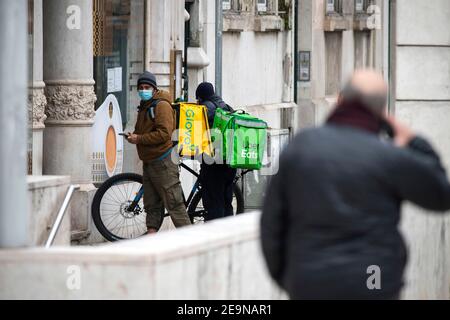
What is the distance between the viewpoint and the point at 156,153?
1526 centimetres

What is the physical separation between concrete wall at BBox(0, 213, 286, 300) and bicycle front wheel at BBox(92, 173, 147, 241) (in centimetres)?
729

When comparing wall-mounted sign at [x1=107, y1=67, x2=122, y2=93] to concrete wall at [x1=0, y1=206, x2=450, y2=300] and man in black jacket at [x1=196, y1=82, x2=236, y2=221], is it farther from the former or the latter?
concrete wall at [x1=0, y1=206, x2=450, y2=300]

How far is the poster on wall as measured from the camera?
1684 cm

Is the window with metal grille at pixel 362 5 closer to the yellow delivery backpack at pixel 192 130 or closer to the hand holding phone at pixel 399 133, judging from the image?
the yellow delivery backpack at pixel 192 130

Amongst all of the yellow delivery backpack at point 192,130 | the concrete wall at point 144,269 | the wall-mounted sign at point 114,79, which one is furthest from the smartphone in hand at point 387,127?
the wall-mounted sign at point 114,79

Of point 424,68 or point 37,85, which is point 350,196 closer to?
point 424,68

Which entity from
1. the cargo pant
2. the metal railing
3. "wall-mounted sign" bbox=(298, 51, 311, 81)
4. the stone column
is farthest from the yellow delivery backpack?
"wall-mounted sign" bbox=(298, 51, 311, 81)

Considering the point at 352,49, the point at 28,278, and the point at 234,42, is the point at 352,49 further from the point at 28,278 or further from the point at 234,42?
the point at 28,278

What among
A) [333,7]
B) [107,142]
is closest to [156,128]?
[107,142]

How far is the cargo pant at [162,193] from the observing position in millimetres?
15344

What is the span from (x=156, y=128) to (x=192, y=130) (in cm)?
68

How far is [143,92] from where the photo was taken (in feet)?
49.6

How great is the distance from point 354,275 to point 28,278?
6.51 feet
